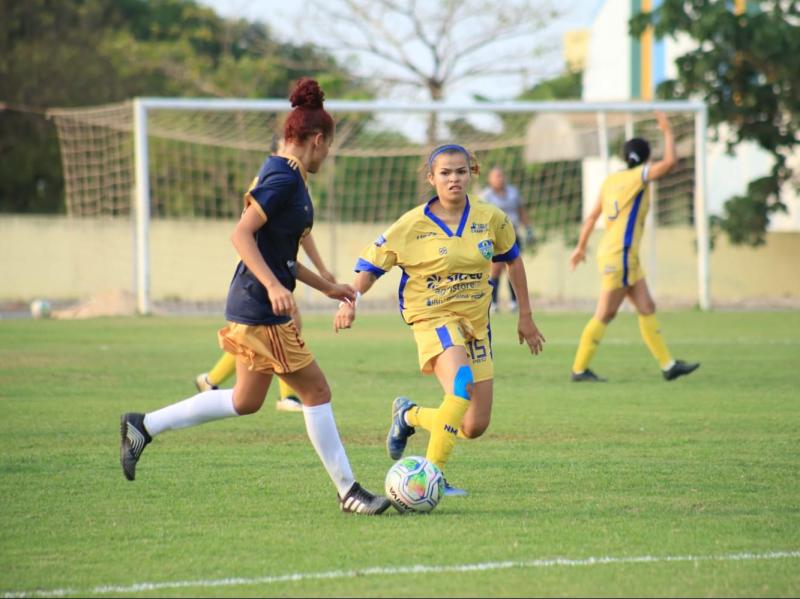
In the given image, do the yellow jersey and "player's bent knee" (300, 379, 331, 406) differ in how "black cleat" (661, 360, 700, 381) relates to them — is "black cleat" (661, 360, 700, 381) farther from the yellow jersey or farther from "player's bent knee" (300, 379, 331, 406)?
"player's bent knee" (300, 379, 331, 406)

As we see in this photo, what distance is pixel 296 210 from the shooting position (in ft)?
18.9

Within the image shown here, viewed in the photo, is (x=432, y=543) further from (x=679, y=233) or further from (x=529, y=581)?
(x=679, y=233)

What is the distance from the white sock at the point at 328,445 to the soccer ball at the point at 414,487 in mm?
196

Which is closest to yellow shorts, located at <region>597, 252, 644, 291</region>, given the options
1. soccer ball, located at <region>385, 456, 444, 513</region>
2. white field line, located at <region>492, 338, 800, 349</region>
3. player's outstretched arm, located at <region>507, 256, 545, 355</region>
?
white field line, located at <region>492, 338, 800, 349</region>

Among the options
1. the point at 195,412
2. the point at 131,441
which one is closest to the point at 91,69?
the point at 131,441

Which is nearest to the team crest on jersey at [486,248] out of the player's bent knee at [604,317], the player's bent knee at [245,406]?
the player's bent knee at [245,406]

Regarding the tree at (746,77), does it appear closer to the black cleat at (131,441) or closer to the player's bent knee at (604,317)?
the player's bent knee at (604,317)

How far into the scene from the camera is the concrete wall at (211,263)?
26688 millimetres

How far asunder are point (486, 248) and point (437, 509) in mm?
1424

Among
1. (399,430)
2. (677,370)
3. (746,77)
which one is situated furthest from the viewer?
(746,77)

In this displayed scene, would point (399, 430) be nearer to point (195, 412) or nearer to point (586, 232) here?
point (195, 412)

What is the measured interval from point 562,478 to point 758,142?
745 inches

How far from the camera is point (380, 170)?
26.4 m

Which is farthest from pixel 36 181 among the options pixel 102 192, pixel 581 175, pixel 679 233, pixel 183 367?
pixel 183 367
